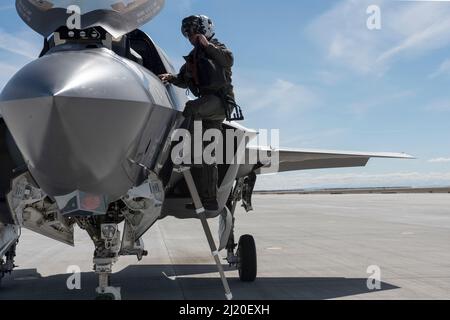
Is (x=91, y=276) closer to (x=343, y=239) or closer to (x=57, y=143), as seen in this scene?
(x=57, y=143)

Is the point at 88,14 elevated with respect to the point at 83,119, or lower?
elevated

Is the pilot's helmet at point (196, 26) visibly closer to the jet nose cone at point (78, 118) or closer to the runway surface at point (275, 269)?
the jet nose cone at point (78, 118)

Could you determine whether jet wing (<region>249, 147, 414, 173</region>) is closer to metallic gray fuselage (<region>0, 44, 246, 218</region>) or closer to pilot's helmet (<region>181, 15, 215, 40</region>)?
pilot's helmet (<region>181, 15, 215, 40</region>)

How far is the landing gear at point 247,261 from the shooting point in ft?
27.5

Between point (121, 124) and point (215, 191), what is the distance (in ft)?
7.42

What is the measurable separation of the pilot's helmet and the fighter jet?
391 mm

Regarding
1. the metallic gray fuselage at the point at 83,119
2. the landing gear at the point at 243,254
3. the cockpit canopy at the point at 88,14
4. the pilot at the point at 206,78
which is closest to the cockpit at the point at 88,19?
the cockpit canopy at the point at 88,14

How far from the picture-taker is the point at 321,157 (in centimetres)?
1056

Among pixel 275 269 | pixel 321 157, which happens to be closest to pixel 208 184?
pixel 275 269

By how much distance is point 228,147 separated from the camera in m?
7.10

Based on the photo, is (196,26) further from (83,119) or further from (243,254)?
(243,254)

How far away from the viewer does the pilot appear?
5.70 meters

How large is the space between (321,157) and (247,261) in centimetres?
310

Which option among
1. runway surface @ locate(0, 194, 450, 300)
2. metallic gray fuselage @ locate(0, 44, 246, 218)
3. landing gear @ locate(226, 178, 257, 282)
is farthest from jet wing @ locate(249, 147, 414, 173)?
metallic gray fuselage @ locate(0, 44, 246, 218)
